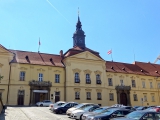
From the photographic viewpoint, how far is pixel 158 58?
76.9m

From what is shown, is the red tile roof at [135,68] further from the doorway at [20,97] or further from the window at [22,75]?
the doorway at [20,97]

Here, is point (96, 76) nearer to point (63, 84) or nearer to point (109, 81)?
point (109, 81)

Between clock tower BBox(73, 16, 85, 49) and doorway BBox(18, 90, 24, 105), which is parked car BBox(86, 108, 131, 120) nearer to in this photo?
doorway BBox(18, 90, 24, 105)

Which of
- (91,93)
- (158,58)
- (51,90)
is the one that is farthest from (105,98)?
(158,58)

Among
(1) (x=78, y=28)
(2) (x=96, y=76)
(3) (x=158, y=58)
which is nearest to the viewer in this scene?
(2) (x=96, y=76)

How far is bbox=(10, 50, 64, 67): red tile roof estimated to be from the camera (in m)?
36.4

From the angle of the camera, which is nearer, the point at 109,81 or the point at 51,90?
the point at 51,90

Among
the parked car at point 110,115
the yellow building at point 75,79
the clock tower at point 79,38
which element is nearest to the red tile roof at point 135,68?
the yellow building at point 75,79

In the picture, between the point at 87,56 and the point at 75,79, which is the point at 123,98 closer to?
the point at 75,79

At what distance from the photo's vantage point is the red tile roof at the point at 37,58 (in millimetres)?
36406

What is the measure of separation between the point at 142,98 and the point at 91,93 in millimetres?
12976

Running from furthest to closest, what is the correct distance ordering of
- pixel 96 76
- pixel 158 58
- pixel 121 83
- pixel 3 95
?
pixel 158 58
pixel 121 83
pixel 96 76
pixel 3 95

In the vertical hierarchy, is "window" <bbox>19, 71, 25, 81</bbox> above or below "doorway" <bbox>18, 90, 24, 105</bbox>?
above

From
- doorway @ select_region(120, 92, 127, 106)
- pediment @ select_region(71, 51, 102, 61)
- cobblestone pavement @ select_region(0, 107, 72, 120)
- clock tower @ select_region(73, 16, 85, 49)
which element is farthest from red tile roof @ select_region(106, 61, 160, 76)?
cobblestone pavement @ select_region(0, 107, 72, 120)
